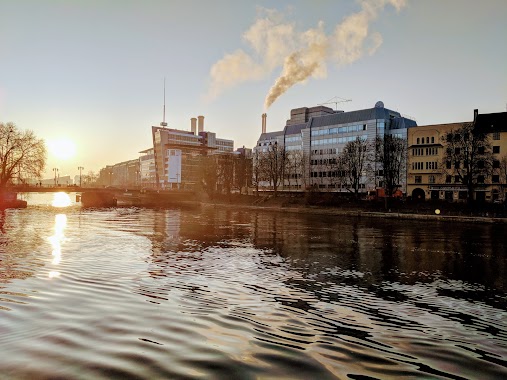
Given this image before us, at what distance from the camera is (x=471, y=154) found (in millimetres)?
70438

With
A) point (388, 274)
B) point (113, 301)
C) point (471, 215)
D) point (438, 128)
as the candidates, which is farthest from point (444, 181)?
point (113, 301)

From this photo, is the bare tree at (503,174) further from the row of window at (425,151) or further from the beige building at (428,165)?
the row of window at (425,151)

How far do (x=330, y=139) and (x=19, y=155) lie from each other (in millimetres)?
86171

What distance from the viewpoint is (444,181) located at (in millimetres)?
88312

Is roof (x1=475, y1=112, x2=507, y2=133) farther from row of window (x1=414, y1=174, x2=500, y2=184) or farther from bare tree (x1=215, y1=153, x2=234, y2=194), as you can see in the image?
bare tree (x1=215, y1=153, x2=234, y2=194)

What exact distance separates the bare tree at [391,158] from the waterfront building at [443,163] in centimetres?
265

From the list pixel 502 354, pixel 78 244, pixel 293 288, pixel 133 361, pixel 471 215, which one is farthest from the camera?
pixel 471 215

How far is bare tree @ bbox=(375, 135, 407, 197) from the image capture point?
80.8 metres

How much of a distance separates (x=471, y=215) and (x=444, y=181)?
32589 mm

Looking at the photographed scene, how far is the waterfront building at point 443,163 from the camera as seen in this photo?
79562 mm

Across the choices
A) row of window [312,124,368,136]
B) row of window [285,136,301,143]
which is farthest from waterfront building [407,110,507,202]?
row of window [285,136,301,143]

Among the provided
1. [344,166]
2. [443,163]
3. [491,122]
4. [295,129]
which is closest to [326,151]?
[295,129]

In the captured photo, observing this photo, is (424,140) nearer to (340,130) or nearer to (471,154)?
(471,154)

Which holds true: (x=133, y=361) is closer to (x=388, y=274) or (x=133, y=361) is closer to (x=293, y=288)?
(x=293, y=288)
